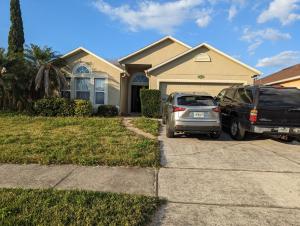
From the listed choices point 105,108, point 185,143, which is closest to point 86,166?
point 185,143

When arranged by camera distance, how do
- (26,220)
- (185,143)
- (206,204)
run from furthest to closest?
(185,143)
(206,204)
(26,220)

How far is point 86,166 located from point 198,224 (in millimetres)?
3383

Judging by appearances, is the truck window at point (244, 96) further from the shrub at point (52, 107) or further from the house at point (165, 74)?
the shrub at point (52, 107)

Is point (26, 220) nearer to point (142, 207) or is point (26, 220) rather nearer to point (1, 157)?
point (142, 207)

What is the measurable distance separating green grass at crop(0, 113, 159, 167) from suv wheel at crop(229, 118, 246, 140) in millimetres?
3032

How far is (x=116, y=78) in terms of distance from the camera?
1927 centimetres

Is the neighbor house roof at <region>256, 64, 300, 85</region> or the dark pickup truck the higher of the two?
the neighbor house roof at <region>256, 64, 300, 85</region>

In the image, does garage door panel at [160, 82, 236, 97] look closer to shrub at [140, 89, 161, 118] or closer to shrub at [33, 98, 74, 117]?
shrub at [140, 89, 161, 118]

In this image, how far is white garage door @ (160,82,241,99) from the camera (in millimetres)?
18719

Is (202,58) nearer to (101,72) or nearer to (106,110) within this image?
(101,72)

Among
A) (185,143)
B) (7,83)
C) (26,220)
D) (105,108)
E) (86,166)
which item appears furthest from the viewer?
(105,108)

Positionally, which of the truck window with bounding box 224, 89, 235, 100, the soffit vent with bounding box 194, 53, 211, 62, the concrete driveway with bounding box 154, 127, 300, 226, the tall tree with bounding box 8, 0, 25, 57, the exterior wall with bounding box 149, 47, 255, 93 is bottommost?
the concrete driveway with bounding box 154, 127, 300, 226

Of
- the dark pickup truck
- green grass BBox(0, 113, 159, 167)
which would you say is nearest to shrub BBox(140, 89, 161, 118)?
green grass BBox(0, 113, 159, 167)

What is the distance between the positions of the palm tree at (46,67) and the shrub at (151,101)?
4582 mm
